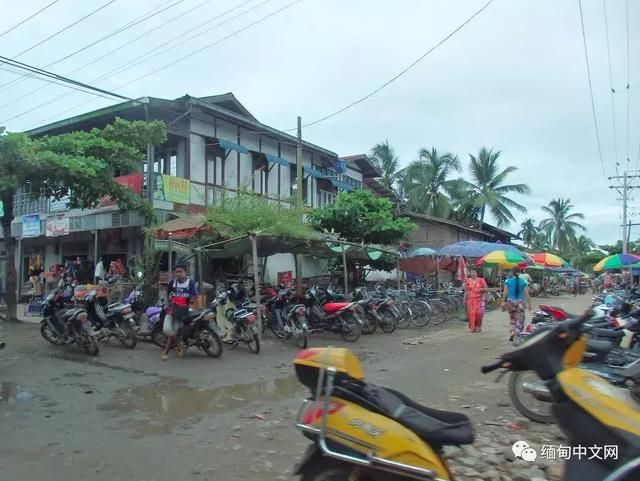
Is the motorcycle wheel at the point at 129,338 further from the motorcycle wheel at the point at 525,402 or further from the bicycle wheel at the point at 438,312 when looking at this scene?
the bicycle wheel at the point at 438,312

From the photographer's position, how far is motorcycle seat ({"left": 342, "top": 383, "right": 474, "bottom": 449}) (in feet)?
9.63

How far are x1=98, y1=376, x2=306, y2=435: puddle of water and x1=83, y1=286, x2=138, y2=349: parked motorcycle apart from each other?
3300 mm

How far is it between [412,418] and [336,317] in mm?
8974

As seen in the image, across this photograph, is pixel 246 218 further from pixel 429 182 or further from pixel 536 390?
pixel 429 182

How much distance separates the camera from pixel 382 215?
720 inches

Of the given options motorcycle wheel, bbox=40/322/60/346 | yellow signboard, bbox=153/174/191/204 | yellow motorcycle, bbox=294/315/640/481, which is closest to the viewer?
yellow motorcycle, bbox=294/315/640/481

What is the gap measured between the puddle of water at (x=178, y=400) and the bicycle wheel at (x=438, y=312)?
8.56 meters

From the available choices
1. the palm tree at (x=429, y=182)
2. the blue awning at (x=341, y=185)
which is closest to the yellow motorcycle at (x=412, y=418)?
the blue awning at (x=341, y=185)

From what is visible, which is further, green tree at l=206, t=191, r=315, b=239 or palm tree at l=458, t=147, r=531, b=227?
palm tree at l=458, t=147, r=531, b=227

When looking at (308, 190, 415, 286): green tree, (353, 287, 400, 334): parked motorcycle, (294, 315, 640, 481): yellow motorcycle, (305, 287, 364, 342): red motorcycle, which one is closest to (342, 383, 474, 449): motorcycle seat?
(294, 315, 640, 481): yellow motorcycle

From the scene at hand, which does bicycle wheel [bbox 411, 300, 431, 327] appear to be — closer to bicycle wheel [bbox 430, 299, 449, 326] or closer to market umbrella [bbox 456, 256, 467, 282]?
bicycle wheel [bbox 430, 299, 449, 326]

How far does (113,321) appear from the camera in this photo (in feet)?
34.6

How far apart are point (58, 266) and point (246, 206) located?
9533mm

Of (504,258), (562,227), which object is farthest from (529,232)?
(504,258)
